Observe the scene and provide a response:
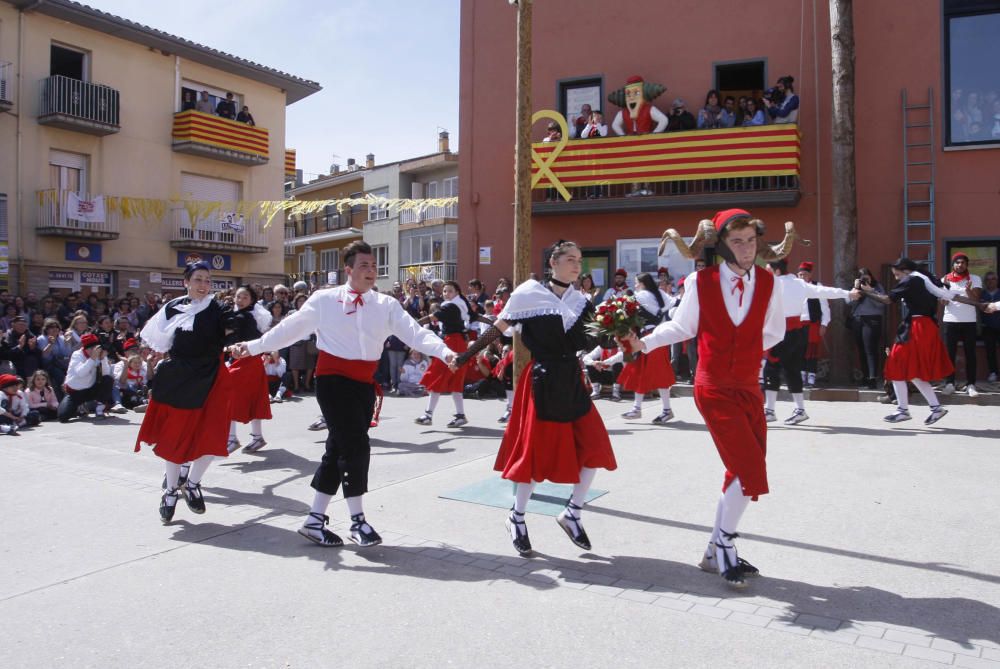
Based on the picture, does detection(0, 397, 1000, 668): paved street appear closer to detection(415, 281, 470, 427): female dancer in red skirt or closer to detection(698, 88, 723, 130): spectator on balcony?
detection(415, 281, 470, 427): female dancer in red skirt

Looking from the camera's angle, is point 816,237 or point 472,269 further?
point 472,269

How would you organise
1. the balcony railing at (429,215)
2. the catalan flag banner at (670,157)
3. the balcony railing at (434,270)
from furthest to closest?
the balcony railing at (429,215), the balcony railing at (434,270), the catalan flag banner at (670,157)

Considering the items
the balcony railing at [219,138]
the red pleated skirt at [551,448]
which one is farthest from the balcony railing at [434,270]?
the red pleated skirt at [551,448]

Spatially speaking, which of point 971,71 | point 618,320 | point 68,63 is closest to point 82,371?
point 618,320

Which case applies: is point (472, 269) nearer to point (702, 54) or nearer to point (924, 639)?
point (702, 54)

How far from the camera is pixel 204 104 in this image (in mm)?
27125

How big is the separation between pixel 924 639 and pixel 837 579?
849mm

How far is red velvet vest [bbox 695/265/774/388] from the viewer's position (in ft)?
15.0

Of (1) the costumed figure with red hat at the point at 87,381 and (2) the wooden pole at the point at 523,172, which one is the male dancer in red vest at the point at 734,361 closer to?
(2) the wooden pole at the point at 523,172

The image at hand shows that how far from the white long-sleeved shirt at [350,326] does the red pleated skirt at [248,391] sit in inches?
118

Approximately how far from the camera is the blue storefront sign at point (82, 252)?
78.1 ft

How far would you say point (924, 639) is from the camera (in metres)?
3.71

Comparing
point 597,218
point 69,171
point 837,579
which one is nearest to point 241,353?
point 837,579

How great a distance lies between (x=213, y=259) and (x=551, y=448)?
83.4ft
